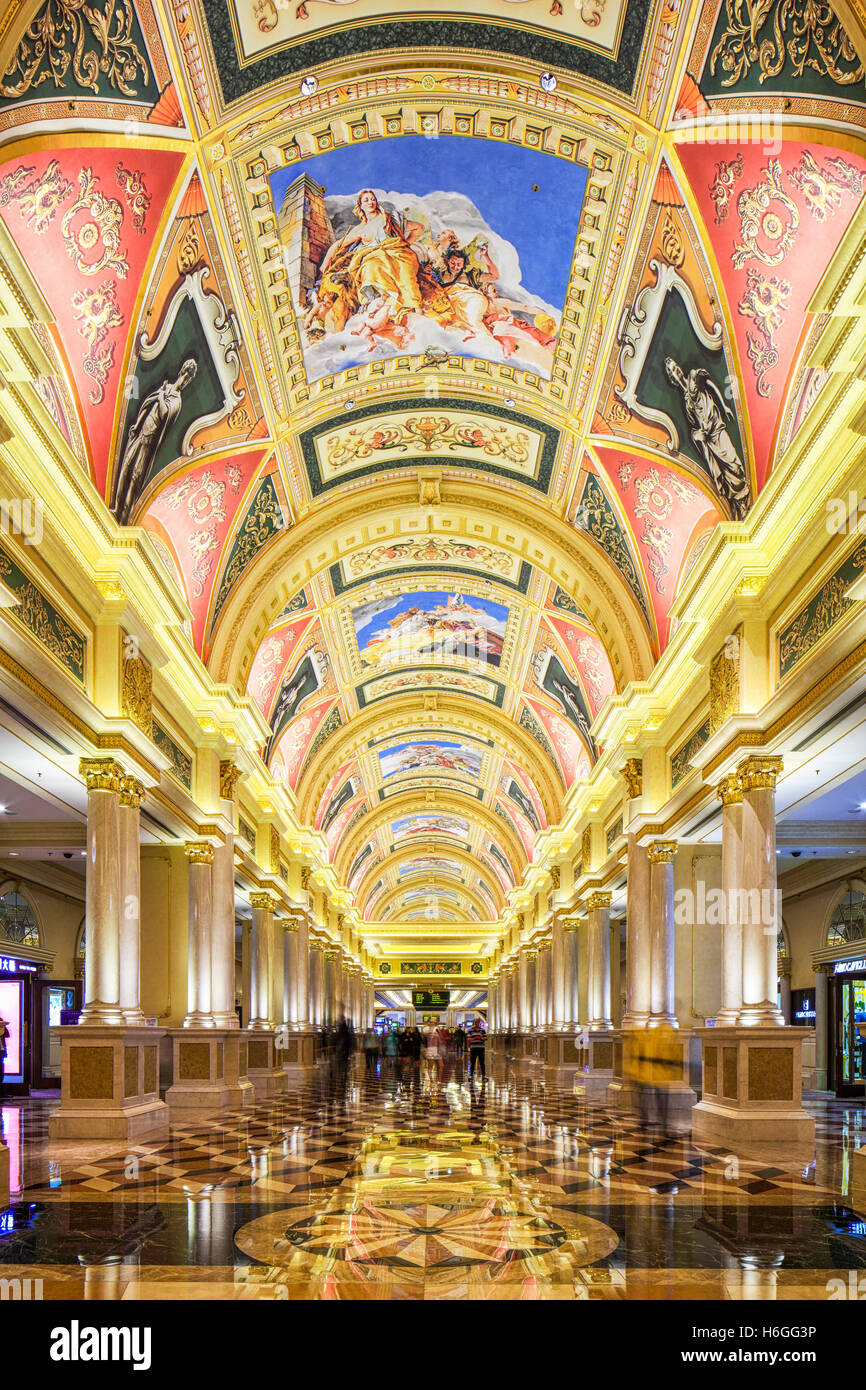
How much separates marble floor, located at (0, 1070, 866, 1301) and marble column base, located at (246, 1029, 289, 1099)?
9.49m

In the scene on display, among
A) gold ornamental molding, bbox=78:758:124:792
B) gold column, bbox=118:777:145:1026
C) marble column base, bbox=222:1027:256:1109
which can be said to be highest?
gold ornamental molding, bbox=78:758:124:792

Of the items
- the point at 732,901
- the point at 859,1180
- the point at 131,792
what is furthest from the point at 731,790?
the point at 131,792

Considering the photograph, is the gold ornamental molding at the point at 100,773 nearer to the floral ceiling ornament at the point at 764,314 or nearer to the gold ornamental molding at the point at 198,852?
the gold ornamental molding at the point at 198,852

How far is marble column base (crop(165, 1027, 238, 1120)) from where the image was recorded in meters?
16.3

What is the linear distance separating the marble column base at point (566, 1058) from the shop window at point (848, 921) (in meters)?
5.94

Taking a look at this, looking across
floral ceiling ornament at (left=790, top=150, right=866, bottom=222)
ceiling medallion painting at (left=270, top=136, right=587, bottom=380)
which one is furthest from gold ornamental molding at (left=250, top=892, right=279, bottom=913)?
floral ceiling ornament at (left=790, top=150, right=866, bottom=222)

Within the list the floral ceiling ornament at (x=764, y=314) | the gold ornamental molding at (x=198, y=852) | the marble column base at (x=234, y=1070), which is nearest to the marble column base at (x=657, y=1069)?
the marble column base at (x=234, y=1070)

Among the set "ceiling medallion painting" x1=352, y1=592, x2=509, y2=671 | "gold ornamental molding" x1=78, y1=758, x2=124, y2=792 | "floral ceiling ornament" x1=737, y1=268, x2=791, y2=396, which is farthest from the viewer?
"ceiling medallion painting" x1=352, y1=592, x2=509, y2=671

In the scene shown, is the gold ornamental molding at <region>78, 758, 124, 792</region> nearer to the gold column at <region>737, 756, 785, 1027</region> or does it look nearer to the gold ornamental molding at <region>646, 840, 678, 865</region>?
the gold column at <region>737, 756, 785, 1027</region>

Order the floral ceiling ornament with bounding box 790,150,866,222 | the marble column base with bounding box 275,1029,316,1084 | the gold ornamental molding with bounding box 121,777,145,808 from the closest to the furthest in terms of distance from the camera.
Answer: the floral ceiling ornament with bounding box 790,150,866,222 → the gold ornamental molding with bounding box 121,777,145,808 → the marble column base with bounding box 275,1029,316,1084

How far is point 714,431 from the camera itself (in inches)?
→ 510

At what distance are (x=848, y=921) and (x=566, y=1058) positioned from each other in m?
7.88

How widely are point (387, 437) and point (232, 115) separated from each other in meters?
7.76

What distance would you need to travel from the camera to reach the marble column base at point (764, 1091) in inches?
443
